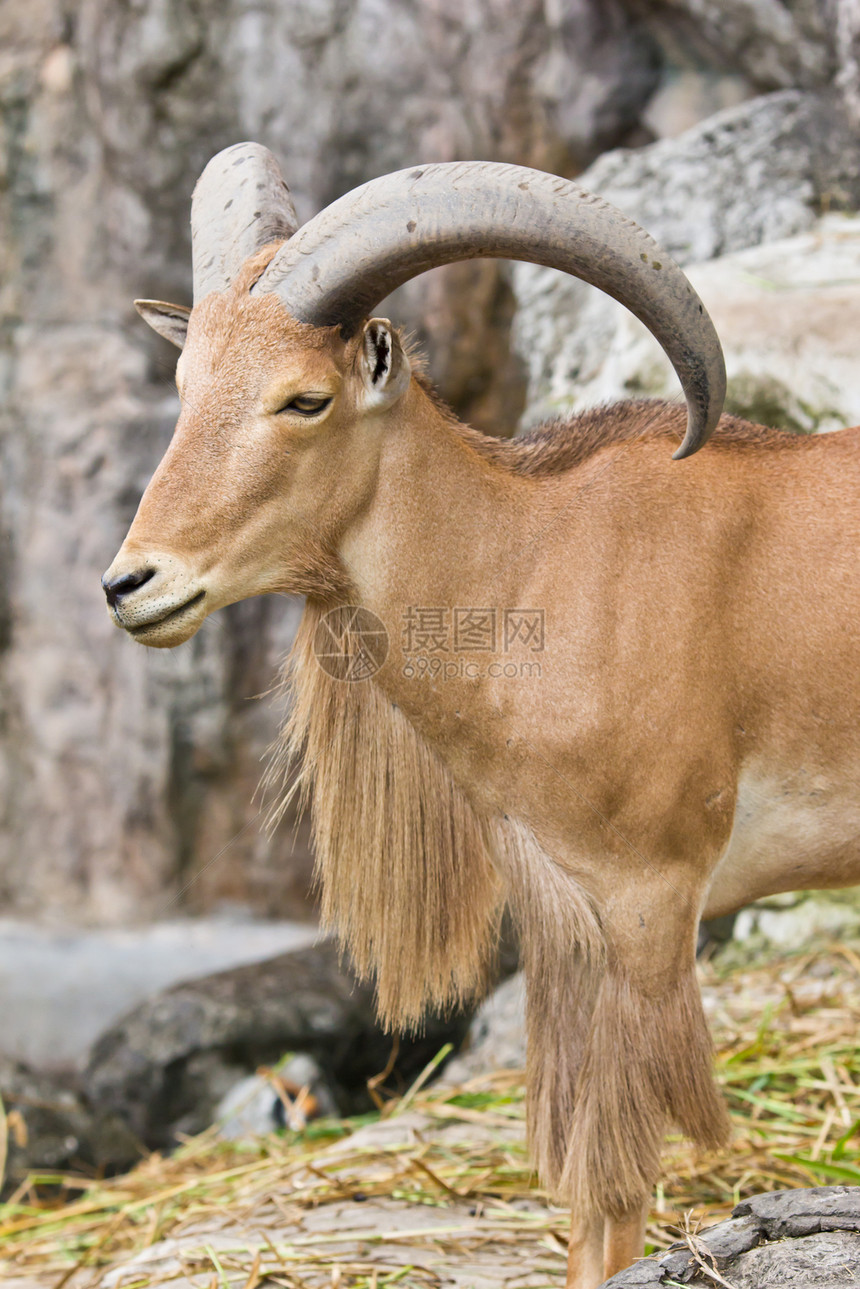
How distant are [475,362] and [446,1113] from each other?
579cm

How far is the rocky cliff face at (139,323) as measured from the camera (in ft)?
29.3

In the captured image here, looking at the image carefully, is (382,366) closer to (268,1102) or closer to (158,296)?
(268,1102)

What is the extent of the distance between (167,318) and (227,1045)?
443 centimetres

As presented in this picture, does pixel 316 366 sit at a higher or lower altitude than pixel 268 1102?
higher

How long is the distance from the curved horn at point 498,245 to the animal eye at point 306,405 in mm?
196

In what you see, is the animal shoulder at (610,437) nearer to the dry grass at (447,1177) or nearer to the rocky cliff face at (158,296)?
the dry grass at (447,1177)

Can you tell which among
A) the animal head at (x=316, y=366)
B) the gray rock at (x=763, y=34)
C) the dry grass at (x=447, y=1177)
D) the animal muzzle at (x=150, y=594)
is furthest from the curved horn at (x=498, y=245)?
the gray rock at (x=763, y=34)

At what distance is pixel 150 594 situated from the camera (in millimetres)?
2762

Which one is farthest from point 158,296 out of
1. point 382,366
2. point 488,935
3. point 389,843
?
point 488,935

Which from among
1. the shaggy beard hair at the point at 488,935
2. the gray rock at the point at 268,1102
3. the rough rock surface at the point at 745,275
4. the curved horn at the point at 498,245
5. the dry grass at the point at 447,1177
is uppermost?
the rough rock surface at the point at 745,275

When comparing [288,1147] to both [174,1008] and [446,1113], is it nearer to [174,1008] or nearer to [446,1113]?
[446,1113]

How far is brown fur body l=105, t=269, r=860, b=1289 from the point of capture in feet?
9.79

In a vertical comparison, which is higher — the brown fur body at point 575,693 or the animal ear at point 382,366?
the animal ear at point 382,366

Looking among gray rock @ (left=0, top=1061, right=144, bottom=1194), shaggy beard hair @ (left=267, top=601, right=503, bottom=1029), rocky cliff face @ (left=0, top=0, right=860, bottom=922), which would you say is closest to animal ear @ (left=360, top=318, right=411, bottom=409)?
shaggy beard hair @ (left=267, top=601, right=503, bottom=1029)
